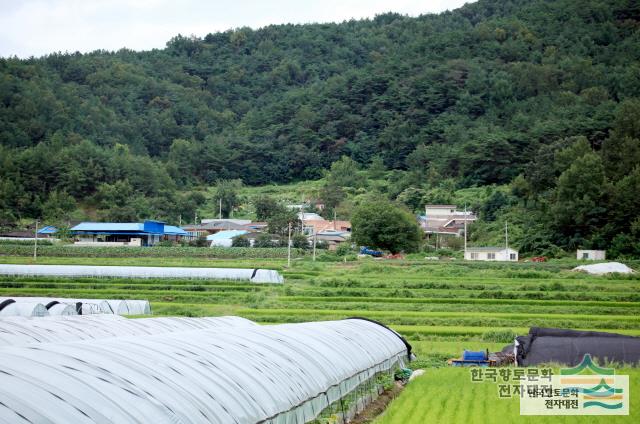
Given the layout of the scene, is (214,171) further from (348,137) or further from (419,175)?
(419,175)

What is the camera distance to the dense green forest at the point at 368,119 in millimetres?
62188

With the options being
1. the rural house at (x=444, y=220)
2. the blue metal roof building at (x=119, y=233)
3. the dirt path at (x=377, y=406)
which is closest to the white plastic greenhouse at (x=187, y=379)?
the dirt path at (x=377, y=406)

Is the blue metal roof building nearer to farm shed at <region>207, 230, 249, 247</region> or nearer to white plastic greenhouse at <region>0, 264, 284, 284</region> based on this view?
farm shed at <region>207, 230, 249, 247</region>

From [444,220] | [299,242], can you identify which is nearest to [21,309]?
[299,242]

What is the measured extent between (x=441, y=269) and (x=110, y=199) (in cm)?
3902

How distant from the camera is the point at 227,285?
111ft

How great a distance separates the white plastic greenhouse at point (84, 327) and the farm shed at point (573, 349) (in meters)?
5.97

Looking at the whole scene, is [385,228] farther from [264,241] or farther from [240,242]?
[240,242]

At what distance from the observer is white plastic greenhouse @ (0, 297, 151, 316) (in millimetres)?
22719

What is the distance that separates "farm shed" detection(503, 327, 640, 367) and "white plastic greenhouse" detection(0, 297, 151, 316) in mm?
11834

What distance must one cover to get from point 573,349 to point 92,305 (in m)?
13.1

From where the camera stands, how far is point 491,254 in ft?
163

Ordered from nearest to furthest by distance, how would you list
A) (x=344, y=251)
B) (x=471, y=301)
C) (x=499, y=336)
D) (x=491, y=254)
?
(x=499, y=336) → (x=471, y=301) → (x=491, y=254) → (x=344, y=251)
